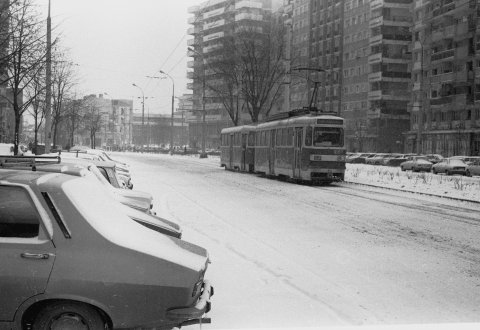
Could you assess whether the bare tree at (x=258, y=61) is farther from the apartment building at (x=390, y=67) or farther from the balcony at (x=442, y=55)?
the apartment building at (x=390, y=67)

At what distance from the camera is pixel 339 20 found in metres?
87.0

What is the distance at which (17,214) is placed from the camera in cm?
409

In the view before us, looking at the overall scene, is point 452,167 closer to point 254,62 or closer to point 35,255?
point 254,62

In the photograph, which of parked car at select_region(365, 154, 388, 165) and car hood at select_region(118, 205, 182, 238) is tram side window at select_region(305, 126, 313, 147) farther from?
parked car at select_region(365, 154, 388, 165)

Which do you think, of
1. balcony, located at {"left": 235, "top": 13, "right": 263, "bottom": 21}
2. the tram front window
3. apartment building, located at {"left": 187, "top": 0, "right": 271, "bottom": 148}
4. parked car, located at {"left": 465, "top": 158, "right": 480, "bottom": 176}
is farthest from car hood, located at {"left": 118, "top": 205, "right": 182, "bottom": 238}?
balcony, located at {"left": 235, "top": 13, "right": 263, "bottom": 21}

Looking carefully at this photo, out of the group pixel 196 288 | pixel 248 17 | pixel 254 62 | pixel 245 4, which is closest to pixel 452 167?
pixel 254 62

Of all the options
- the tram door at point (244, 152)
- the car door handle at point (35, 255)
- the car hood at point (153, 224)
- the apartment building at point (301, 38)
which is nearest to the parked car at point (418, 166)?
the tram door at point (244, 152)

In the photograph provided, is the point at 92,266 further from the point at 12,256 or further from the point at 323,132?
the point at 323,132

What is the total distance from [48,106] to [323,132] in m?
10.8

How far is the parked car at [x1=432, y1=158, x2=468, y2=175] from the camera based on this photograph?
38750mm

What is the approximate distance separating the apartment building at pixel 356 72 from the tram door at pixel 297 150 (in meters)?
52.1

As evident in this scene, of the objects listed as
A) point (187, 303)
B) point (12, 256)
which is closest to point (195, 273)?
point (187, 303)

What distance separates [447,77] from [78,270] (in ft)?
209

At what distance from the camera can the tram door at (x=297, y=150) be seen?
966 inches
